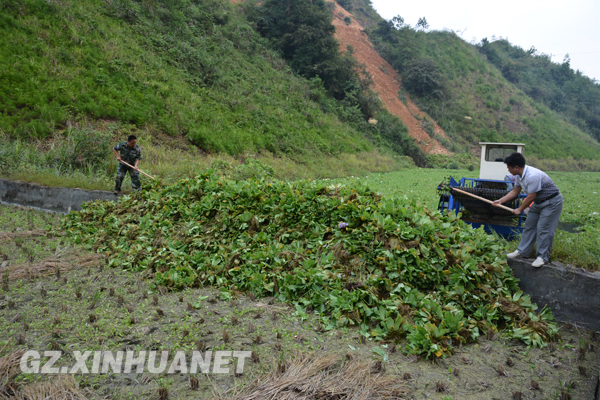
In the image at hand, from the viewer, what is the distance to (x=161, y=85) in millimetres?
17844

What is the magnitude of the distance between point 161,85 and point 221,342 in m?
17.4

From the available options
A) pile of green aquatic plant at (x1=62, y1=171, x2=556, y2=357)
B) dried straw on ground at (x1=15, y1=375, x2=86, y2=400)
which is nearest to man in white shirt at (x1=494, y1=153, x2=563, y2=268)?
pile of green aquatic plant at (x1=62, y1=171, x2=556, y2=357)

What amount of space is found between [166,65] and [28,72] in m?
7.23

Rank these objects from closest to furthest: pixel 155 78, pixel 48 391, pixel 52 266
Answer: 1. pixel 48 391
2. pixel 52 266
3. pixel 155 78

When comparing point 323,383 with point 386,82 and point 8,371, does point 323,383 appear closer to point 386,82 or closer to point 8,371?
point 8,371

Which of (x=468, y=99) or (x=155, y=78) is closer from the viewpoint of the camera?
(x=155, y=78)

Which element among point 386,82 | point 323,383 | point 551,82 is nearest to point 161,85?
point 323,383

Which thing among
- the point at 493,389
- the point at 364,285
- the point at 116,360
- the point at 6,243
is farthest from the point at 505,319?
the point at 6,243

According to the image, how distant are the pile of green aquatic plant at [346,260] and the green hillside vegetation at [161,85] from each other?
7.18 meters

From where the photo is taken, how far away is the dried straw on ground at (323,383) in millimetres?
2514

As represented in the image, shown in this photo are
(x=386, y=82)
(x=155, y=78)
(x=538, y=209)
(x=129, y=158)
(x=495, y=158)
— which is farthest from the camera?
(x=386, y=82)

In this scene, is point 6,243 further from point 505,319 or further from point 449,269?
point 505,319

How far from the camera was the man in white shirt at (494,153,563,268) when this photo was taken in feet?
14.0

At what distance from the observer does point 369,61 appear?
44.8 meters
